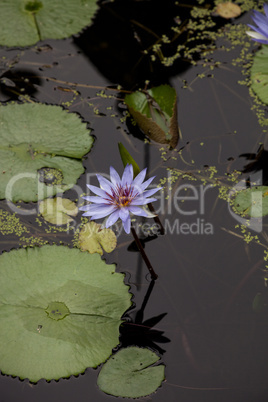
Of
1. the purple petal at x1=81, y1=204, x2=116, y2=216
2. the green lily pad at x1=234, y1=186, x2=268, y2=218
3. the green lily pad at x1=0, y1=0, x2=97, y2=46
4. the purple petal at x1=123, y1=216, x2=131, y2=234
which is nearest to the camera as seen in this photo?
the purple petal at x1=123, y1=216, x2=131, y2=234

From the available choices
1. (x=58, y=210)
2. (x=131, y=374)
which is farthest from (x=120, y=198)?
(x=131, y=374)

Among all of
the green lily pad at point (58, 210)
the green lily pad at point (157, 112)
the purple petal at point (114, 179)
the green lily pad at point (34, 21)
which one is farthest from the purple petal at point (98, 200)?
the green lily pad at point (34, 21)

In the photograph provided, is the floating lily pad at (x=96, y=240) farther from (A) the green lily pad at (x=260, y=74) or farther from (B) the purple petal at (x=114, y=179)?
(A) the green lily pad at (x=260, y=74)

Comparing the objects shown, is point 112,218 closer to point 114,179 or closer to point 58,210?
point 114,179

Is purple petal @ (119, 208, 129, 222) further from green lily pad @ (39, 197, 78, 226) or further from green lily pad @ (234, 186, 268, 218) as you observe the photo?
green lily pad @ (234, 186, 268, 218)

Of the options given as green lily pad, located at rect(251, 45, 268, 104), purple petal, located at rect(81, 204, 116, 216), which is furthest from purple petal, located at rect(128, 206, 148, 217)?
green lily pad, located at rect(251, 45, 268, 104)

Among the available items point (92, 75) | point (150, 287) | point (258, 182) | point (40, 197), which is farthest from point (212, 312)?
point (92, 75)
